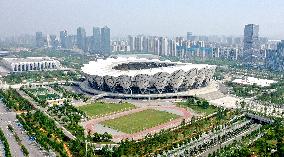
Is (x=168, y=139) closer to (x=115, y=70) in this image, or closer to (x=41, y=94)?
(x=115, y=70)

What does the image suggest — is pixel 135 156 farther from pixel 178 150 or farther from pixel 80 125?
pixel 80 125

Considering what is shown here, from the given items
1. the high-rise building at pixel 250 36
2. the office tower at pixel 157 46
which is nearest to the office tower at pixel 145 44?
the office tower at pixel 157 46

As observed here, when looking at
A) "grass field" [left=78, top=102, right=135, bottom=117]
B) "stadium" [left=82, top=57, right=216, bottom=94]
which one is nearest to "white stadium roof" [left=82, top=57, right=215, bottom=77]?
"stadium" [left=82, top=57, right=216, bottom=94]

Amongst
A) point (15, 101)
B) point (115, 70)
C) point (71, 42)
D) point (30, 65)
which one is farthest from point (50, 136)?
point (71, 42)

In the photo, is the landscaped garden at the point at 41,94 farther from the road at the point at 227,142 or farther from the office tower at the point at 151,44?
the office tower at the point at 151,44

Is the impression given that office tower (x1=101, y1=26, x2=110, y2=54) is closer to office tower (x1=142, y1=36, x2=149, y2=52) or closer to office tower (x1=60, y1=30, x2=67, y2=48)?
office tower (x1=142, y1=36, x2=149, y2=52)
